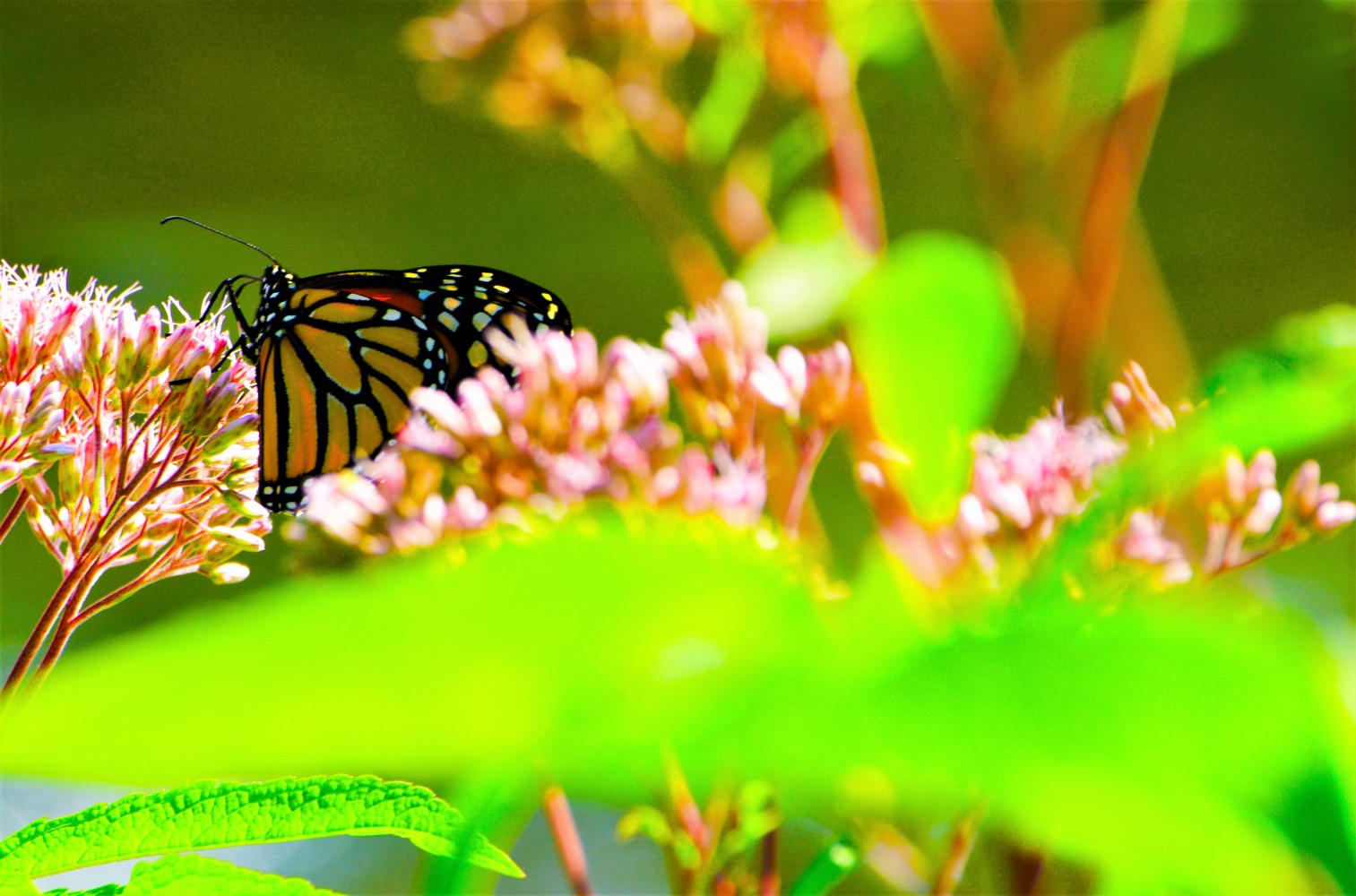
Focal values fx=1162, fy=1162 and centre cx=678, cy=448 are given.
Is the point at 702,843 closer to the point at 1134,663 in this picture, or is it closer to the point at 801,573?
the point at 801,573

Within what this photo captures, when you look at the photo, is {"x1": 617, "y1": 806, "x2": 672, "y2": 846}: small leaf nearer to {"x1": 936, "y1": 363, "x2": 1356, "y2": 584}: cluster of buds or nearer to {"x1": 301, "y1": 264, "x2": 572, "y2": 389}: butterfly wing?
{"x1": 936, "y1": 363, "x2": 1356, "y2": 584}: cluster of buds

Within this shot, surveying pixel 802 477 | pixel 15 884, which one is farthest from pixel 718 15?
pixel 15 884

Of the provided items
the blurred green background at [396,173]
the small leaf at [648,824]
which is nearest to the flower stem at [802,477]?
the small leaf at [648,824]

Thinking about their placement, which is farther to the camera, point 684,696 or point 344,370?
point 344,370

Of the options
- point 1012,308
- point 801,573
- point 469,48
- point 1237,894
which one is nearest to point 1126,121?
point 1012,308

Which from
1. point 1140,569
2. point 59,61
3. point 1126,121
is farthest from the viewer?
point 59,61

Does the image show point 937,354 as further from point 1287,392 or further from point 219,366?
point 219,366
